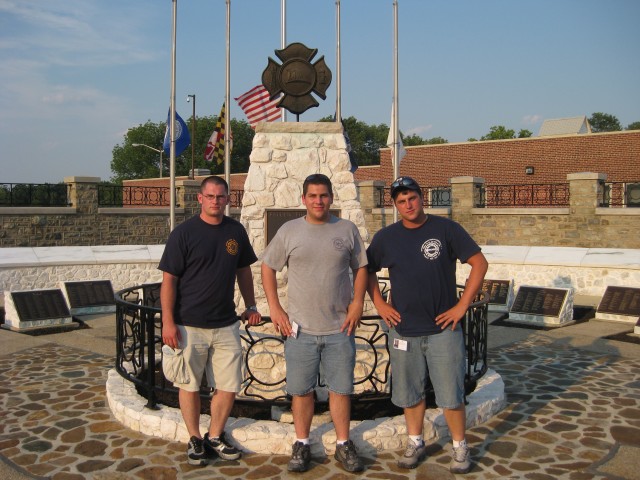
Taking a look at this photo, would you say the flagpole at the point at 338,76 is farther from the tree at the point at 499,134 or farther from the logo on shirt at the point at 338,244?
the tree at the point at 499,134

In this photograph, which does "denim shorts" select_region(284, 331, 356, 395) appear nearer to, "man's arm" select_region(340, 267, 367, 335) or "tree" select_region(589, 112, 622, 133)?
"man's arm" select_region(340, 267, 367, 335)

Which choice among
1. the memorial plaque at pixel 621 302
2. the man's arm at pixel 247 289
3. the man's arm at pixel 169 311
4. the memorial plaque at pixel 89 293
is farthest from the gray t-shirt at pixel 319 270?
the memorial plaque at pixel 621 302

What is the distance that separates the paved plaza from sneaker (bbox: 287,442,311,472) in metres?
0.06

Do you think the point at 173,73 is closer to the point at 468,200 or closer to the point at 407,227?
the point at 468,200

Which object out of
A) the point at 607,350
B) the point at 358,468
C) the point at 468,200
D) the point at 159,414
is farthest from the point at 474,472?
the point at 468,200

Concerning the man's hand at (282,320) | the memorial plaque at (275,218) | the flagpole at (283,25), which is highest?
the flagpole at (283,25)

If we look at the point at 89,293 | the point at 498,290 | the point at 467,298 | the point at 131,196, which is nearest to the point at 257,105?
the point at 89,293

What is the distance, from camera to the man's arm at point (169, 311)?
160 inches

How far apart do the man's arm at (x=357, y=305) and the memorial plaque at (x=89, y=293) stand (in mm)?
7830

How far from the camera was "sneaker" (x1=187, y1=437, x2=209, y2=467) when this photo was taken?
14.1 feet

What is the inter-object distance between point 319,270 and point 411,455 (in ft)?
4.88

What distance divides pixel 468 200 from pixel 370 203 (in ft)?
12.5

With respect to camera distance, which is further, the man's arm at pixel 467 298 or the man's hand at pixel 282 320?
the man's hand at pixel 282 320

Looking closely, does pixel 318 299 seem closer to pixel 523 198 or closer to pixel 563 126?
pixel 523 198
